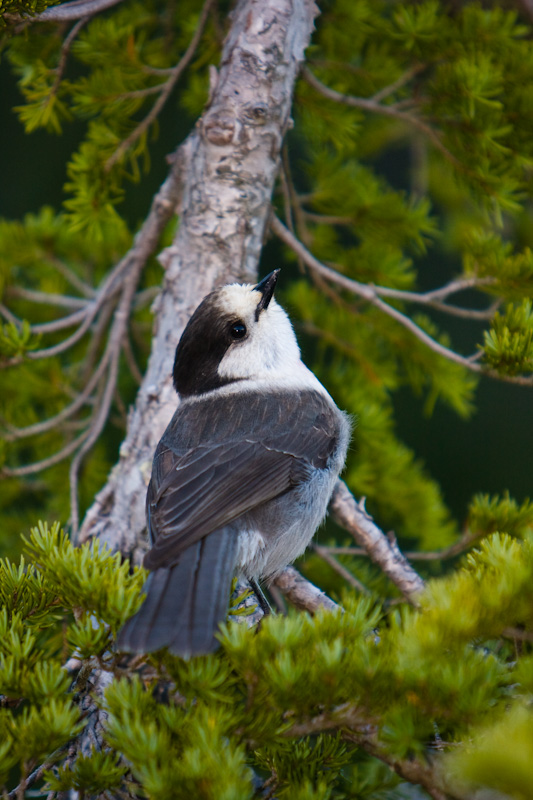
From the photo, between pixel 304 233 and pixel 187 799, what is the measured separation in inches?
85.7

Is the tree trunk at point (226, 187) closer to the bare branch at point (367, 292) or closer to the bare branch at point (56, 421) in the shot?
the bare branch at point (367, 292)

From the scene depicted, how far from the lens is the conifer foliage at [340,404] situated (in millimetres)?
1057

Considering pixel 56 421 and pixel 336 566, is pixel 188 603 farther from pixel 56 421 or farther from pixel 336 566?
pixel 56 421

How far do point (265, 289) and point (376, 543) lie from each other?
0.91m

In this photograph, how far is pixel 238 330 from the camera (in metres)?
2.39

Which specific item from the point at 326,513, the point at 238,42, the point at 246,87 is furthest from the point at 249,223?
the point at 326,513

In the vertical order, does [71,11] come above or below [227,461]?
above

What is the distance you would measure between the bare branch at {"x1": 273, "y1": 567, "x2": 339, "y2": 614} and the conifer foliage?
0.13 metres

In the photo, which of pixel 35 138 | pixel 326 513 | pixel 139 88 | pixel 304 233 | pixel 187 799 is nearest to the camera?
pixel 187 799

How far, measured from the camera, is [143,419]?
2.20 m

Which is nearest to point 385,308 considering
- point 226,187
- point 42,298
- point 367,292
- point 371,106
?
point 367,292

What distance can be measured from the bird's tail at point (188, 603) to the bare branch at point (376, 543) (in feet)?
1.23

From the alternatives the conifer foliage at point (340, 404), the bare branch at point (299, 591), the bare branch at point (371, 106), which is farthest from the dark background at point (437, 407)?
the bare branch at point (299, 591)

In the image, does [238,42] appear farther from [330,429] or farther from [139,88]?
[330,429]
